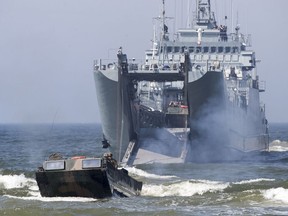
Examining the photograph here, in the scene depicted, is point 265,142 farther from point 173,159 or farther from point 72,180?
point 72,180

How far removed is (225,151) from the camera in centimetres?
6000

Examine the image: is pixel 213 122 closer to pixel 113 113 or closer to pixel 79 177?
pixel 113 113

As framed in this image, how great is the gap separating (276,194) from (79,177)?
300 inches

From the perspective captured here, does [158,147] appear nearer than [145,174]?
No

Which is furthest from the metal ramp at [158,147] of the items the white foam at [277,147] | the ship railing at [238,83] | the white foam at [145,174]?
the white foam at [277,147]

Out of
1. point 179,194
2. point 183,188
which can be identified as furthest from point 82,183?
point 183,188

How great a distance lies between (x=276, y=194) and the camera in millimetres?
33438

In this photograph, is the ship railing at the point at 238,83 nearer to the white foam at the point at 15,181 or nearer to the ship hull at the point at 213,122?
the ship hull at the point at 213,122

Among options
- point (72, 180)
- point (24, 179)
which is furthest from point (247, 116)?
point (72, 180)

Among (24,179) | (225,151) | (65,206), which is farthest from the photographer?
(225,151)

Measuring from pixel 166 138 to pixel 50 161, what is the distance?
23324 mm

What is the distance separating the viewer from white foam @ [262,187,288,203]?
32641mm

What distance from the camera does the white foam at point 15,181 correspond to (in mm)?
40688

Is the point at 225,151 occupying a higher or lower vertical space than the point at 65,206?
lower
